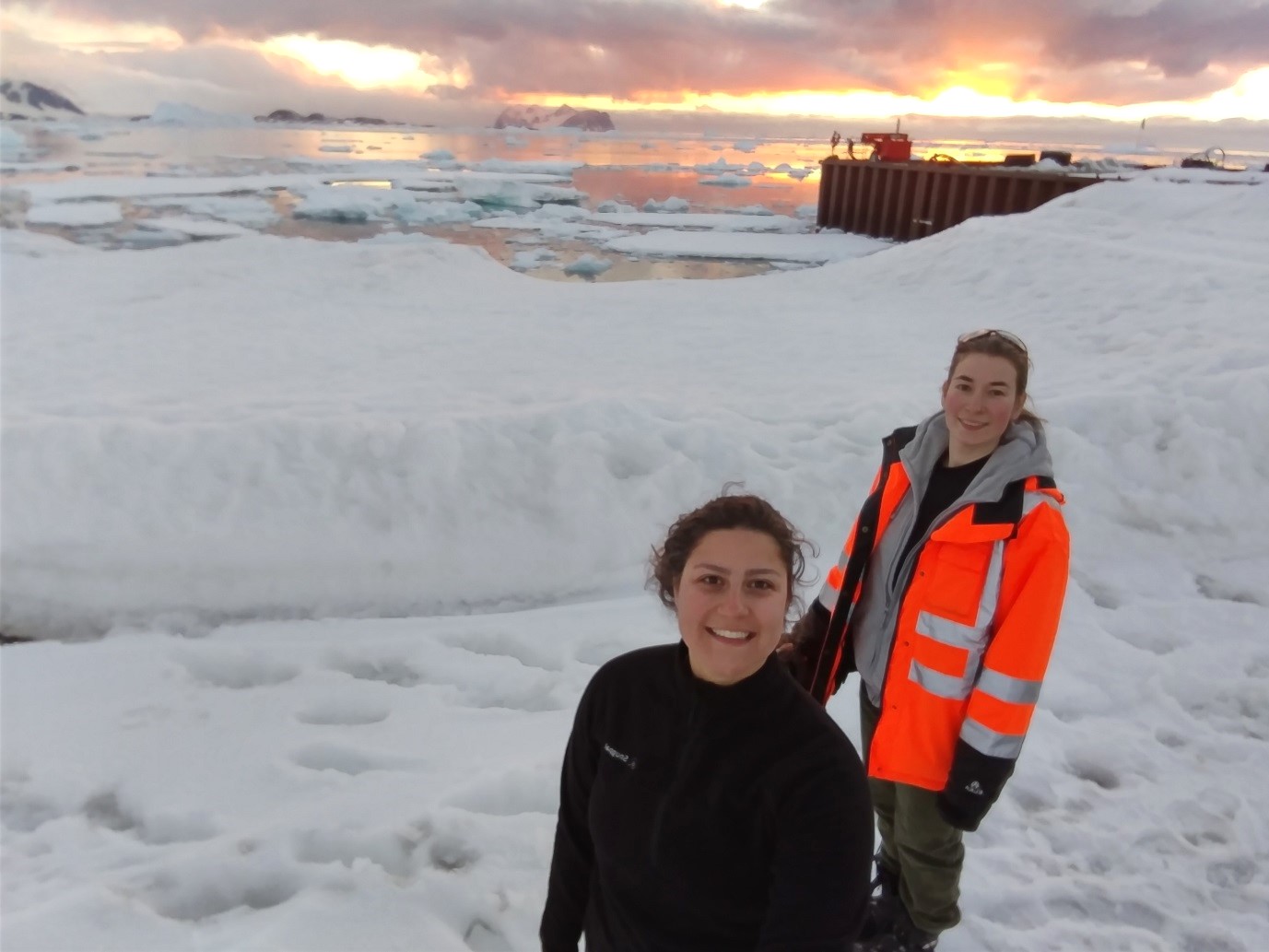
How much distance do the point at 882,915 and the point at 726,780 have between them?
137cm

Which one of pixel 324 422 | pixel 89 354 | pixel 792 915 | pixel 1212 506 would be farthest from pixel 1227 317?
pixel 89 354

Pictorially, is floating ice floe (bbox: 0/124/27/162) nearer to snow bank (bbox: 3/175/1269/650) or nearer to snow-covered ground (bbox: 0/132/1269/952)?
snow bank (bbox: 3/175/1269/650)

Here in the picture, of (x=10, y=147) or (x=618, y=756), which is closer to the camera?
(x=618, y=756)

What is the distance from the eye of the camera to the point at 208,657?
3.73 meters

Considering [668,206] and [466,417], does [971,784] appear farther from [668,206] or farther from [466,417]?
[668,206]

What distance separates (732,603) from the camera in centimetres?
135

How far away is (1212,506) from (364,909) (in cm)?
535

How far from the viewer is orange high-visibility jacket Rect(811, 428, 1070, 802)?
1.87 meters

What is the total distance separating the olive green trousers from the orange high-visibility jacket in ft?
0.33

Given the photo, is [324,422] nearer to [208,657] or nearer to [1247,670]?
[208,657]

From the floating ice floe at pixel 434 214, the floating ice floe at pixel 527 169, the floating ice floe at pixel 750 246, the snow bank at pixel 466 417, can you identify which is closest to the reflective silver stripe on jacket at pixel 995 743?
the snow bank at pixel 466 417

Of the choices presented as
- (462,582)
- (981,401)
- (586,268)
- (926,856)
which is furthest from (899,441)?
(586,268)

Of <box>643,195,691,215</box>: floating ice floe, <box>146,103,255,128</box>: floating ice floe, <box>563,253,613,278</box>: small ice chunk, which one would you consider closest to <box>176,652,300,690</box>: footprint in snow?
<box>563,253,613,278</box>: small ice chunk

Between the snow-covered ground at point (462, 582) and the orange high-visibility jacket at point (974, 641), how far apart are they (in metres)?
0.88
